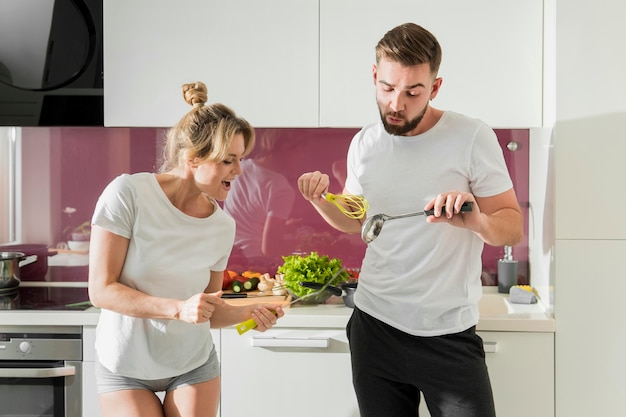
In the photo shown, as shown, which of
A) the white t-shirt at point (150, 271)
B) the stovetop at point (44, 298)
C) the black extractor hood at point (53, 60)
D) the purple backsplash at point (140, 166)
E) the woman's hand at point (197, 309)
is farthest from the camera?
the purple backsplash at point (140, 166)

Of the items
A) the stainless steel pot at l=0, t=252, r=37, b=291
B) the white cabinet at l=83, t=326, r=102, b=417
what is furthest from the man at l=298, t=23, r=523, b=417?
the stainless steel pot at l=0, t=252, r=37, b=291

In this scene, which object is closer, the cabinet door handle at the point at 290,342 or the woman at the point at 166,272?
the woman at the point at 166,272

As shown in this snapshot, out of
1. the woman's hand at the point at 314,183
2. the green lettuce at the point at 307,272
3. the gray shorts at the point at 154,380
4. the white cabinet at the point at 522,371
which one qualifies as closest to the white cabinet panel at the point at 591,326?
the white cabinet at the point at 522,371

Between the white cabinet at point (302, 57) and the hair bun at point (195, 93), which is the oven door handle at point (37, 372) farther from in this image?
the hair bun at point (195, 93)

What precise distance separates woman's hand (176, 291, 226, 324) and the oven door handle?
3.36ft

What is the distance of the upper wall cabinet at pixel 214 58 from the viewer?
9.68ft

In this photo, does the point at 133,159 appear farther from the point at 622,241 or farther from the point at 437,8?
the point at 622,241

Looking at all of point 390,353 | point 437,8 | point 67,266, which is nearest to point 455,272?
point 390,353

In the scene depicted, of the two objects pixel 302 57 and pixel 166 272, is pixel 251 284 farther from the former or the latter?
pixel 166 272

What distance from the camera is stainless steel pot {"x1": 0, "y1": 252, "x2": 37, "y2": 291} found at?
3.14m

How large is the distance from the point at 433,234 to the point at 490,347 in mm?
686

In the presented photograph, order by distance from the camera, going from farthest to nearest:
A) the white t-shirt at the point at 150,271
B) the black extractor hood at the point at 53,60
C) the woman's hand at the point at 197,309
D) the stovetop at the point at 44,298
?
the black extractor hood at the point at 53,60, the stovetop at the point at 44,298, the white t-shirt at the point at 150,271, the woman's hand at the point at 197,309

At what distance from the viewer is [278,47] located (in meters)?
2.96

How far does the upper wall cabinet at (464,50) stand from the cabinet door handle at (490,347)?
2.64 ft
